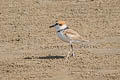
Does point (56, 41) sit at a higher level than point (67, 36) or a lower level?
lower

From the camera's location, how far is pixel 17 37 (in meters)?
14.7

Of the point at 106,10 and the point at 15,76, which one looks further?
the point at 106,10

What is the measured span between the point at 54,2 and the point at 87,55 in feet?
18.2

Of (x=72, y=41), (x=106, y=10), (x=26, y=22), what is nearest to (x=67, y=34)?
(x=72, y=41)

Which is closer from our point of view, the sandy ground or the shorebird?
the sandy ground

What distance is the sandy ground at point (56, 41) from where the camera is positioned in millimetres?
11695

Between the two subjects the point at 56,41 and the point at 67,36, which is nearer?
the point at 67,36

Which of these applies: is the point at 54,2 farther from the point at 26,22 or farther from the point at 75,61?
the point at 75,61

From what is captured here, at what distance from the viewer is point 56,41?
14.2m

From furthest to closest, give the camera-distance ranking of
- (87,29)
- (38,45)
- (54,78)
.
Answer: (87,29)
(38,45)
(54,78)

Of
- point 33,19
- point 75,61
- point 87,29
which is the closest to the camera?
point 75,61

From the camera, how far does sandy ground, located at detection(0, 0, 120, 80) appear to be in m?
11.7

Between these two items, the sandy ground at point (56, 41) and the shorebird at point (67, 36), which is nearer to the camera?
the sandy ground at point (56, 41)

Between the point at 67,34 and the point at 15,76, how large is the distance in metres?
2.01
